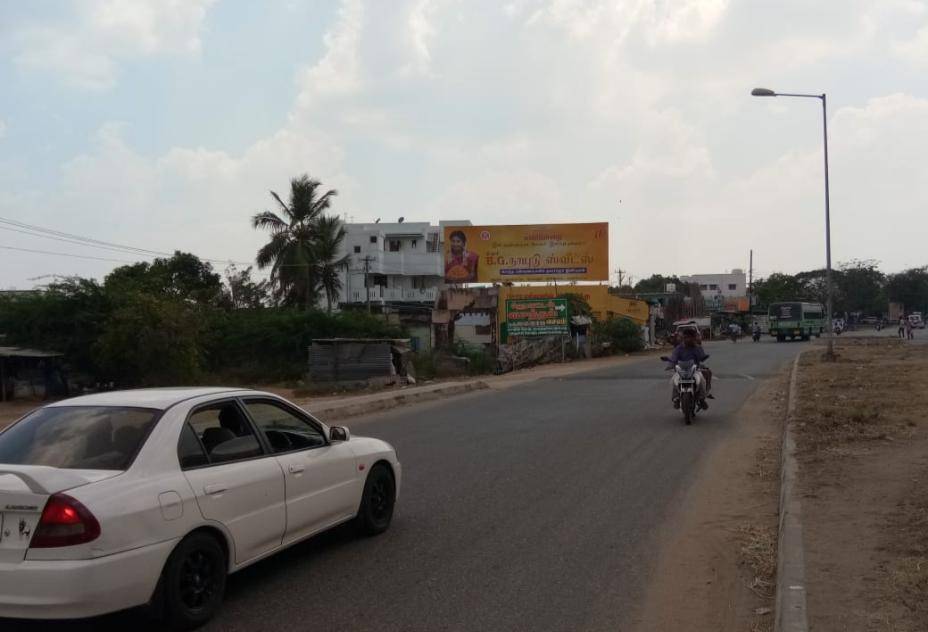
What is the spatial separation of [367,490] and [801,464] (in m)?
5.33

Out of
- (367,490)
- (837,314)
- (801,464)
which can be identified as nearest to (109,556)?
(367,490)

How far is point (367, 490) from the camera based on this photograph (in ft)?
23.1

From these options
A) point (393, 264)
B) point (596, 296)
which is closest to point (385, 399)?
point (596, 296)

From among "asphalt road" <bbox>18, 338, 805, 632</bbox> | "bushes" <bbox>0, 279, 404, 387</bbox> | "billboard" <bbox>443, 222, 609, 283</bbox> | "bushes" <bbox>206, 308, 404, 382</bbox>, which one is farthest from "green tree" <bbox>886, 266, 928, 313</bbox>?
"asphalt road" <bbox>18, 338, 805, 632</bbox>

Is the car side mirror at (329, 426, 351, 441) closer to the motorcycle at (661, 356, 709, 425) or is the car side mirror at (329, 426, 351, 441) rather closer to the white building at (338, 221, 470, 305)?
the motorcycle at (661, 356, 709, 425)

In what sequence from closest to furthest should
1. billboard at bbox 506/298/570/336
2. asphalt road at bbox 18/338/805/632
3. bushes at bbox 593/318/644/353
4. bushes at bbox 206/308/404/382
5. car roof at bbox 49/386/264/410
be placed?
asphalt road at bbox 18/338/805/632 → car roof at bbox 49/386/264/410 → bushes at bbox 206/308/404/382 → billboard at bbox 506/298/570/336 → bushes at bbox 593/318/644/353

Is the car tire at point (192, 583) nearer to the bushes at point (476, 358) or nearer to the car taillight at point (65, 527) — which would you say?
the car taillight at point (65, 527)

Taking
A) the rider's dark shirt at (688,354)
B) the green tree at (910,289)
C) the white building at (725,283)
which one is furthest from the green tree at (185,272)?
the green tree at (910,289)

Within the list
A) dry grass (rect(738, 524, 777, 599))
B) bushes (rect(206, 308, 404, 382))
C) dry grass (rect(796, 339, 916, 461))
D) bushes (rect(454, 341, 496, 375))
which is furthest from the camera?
bushes (rect(454, 341, 496, 375))

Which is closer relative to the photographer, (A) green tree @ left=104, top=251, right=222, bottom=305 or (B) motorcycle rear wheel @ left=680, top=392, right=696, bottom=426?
(B) motorcycle rear wheel @ left=680, top=392, right=696, bottom=426

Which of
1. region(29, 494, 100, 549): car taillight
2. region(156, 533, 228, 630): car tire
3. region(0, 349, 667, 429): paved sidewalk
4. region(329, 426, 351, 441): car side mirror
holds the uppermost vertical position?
region(329, 426, 351, 441): car side mirror

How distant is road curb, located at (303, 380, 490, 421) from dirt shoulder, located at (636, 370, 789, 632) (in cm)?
873

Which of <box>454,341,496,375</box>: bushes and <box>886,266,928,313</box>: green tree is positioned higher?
<box>886,266,928,313</box>: green tree

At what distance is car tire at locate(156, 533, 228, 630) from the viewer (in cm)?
478
